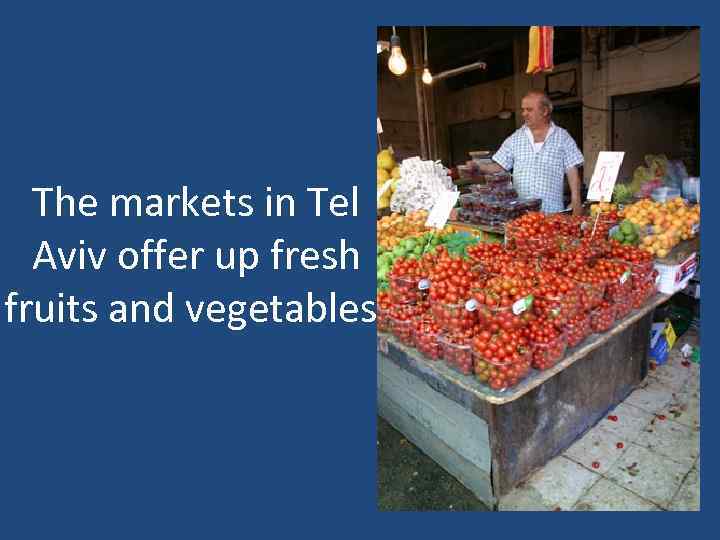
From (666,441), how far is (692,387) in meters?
0.72

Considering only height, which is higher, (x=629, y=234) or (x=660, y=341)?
(x=629, y=234)

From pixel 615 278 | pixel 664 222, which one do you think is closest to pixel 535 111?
pixel 664 222

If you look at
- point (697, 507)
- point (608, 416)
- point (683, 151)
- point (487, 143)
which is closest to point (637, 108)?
point (683, 151)

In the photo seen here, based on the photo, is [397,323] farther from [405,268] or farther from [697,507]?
[697,507]

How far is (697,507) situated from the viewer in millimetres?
2443

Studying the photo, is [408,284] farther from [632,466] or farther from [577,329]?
[632,466]

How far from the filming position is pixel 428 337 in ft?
8.31

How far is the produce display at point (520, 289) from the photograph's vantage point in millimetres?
2332

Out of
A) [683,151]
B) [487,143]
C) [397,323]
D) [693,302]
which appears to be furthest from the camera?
[487,143]

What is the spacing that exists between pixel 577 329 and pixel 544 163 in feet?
7.75

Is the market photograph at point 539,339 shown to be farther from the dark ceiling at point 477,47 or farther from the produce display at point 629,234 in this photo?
the dark ceiling at point 477,47

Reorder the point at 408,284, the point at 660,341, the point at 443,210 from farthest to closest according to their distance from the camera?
the point at 660,341
the point at 443,210
the point at 408,284

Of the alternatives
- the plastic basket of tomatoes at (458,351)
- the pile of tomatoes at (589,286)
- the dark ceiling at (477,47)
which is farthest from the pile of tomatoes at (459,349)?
the dark ceiling at (477,47)

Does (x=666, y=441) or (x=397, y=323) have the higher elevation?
(x=397, y=323)
